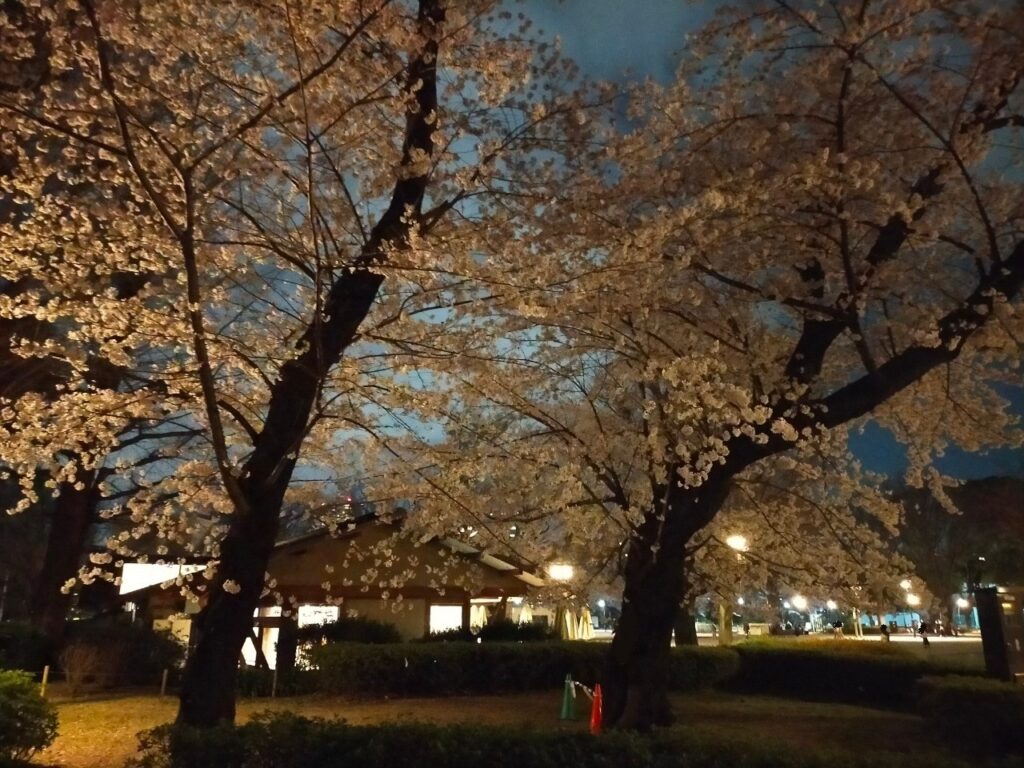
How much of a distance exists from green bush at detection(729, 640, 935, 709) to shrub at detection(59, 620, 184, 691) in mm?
13152

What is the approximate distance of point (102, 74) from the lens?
5000mm

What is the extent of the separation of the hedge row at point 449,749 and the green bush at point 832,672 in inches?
507

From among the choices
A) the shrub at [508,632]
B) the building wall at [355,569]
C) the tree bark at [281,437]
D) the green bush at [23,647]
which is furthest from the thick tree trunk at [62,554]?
the tree bark at [281,437]

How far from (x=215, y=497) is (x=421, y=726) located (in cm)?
546

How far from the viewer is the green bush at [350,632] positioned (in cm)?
1819

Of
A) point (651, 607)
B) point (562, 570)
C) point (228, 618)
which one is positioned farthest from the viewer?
point (562, 570)

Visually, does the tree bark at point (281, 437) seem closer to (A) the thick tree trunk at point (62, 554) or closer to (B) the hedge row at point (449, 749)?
(B) the hedge row at point (449, 749)

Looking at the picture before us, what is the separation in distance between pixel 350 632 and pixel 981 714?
12.7 metres

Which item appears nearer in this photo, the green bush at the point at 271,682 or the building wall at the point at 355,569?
the green bush at the point at 271,682

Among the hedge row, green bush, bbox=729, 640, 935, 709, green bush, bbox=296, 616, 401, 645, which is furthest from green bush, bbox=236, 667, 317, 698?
the hedge row

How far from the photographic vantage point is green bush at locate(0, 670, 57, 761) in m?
7.58

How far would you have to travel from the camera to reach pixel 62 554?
19672 mm

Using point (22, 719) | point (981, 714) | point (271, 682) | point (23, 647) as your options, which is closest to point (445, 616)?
point (271, 682)

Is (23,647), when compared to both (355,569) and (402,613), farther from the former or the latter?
(402,613)
